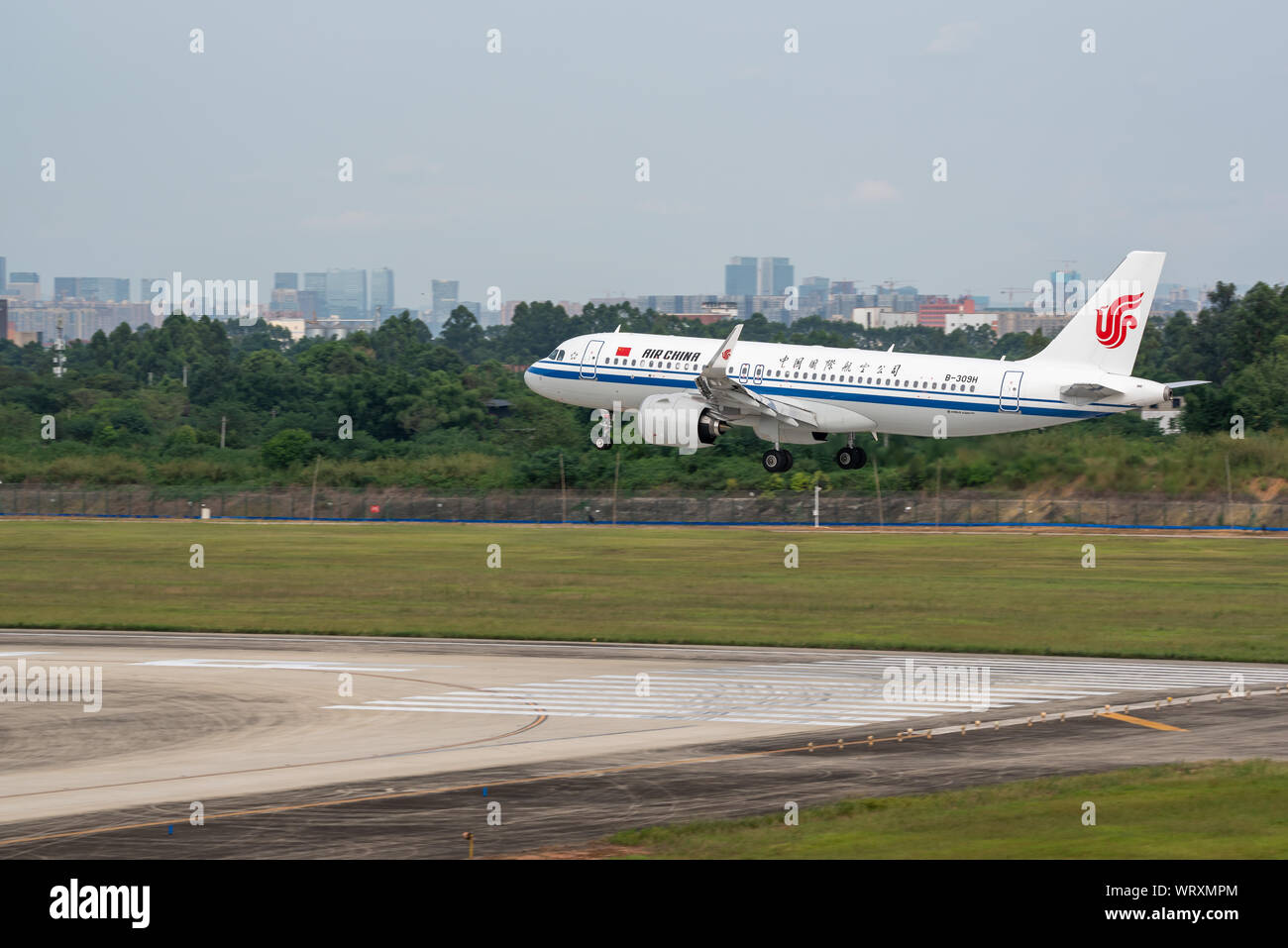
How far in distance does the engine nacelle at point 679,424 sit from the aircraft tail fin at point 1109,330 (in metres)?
14.9

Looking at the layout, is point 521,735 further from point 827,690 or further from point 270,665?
point 270,665

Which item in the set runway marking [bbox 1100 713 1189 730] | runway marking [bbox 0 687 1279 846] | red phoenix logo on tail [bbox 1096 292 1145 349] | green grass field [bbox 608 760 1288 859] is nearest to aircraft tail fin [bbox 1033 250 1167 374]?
red phoenix logo on tail [bbox 1096 292 1145 349]

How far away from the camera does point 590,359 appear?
77500 mm

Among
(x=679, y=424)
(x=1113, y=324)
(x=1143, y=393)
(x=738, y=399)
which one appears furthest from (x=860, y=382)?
(x=1143, y=393)

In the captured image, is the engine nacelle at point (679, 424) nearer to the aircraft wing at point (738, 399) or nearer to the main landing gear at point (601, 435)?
the aircraft wing at point (738, 399)

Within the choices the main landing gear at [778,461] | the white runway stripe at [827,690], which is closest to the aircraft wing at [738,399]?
the main landing gear at [778,461]

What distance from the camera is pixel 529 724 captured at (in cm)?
4000

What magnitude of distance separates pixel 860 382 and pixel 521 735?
3639 cm

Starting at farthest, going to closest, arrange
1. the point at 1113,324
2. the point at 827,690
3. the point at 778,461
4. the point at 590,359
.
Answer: the point at 590,359 → the point at 778,461 → the point at 1113,324 → the point at 827,690

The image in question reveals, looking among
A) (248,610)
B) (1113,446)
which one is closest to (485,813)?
(248,610)

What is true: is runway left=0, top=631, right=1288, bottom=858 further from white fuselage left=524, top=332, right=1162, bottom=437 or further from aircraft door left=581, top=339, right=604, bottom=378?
aircraft door left=581, top=339, right=604, bottom=378

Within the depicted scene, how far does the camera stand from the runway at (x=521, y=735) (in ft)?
96.4

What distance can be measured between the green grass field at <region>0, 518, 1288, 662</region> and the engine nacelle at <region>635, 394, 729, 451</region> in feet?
22.1

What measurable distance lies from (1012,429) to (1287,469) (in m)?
42.0
